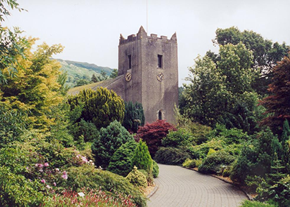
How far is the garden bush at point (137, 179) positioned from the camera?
11.9 m

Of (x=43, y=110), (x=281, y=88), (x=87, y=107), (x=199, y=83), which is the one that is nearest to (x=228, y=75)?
(x=199, y=83)

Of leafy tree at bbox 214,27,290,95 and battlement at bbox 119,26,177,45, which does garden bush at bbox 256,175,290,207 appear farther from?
leafy tree at bbox 214,27,290,95

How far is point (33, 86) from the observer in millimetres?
13711

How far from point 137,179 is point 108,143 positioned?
3282mm

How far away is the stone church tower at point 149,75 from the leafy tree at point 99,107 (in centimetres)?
839

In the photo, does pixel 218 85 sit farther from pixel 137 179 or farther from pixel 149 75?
pixel 137 179

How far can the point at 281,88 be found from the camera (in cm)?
1508

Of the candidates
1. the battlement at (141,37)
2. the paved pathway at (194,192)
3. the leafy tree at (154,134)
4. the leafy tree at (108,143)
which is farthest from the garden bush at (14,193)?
the battlement at (141,37)

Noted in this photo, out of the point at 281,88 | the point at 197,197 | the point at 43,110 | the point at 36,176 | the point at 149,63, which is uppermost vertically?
the point at 149,63

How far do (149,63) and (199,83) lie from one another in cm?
670

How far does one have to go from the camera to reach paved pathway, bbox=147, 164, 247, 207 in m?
10.3

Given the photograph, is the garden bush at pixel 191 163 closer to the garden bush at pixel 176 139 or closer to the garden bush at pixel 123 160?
the garden bush at pixel 176 139

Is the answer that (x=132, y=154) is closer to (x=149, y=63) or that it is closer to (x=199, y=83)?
(x=199, y=83)

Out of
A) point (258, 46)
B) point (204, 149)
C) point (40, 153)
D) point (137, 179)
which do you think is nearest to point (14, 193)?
point (40, 153)
